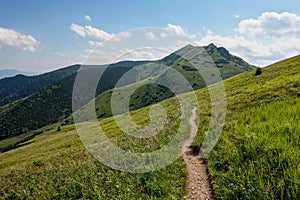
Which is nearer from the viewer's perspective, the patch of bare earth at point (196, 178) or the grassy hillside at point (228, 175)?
the grassy hillside at point (228, 175)

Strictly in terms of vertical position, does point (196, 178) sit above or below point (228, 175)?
below

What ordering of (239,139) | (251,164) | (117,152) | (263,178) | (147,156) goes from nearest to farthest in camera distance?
1. (263,178)
2. (251,164)
3. (239,139)
4. (147,156)
5. (117,152)

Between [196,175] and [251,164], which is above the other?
[251,164]

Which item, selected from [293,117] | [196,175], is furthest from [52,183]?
[293,117]

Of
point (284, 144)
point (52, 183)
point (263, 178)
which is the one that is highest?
point (284, 144)

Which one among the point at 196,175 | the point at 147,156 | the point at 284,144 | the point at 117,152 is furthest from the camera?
the point at 117,152

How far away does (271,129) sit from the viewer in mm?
10984

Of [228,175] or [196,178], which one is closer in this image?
[228,175]

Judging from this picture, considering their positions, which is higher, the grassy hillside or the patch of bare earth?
the grassy hillside

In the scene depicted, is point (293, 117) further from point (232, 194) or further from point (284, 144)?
point (232, 194)

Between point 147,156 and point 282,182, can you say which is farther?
point 147,156

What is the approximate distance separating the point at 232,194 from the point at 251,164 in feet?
4.21

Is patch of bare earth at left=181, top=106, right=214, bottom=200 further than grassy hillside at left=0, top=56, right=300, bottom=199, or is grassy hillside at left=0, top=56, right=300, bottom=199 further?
patch of bare earth at left=181, top=106, right=214, bottom=200

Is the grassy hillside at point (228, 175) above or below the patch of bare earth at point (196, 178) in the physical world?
above
